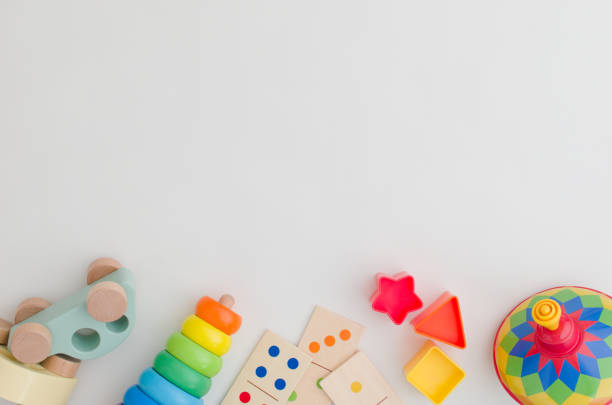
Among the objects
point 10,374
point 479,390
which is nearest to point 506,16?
point 479,390

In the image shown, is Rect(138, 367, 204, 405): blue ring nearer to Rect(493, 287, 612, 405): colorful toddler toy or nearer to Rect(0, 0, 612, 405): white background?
Rect(0, 0, 612, 405): white background

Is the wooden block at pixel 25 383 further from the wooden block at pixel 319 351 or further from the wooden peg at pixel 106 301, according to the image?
the wooden block at pixel 319 351

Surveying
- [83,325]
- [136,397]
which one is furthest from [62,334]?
[136,397]

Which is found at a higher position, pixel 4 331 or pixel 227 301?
pixel 227 301

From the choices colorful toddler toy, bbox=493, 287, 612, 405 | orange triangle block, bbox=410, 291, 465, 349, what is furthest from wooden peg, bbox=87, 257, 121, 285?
colorful toddler toy, bbox=493, 287, 612, 405

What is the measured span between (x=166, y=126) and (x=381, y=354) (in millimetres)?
610

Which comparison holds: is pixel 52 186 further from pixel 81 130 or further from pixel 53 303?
pixel 53 303

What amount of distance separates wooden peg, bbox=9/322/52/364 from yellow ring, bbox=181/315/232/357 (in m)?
0.23

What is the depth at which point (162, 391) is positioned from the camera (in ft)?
3.30

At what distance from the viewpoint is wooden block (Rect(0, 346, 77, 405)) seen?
98 centimetres

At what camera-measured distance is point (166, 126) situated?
109 cm

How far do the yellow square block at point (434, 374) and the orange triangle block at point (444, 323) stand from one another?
29 millimetres

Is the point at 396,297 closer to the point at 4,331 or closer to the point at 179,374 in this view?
the point at 179,374

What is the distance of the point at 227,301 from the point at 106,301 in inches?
A: 8.4
